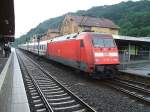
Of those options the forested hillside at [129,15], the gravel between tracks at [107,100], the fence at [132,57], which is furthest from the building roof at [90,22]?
the gravel between tracks at [107,100]

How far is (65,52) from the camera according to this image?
2152 cm

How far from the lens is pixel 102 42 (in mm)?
16750

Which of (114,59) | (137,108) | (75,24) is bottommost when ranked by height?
(137,108)

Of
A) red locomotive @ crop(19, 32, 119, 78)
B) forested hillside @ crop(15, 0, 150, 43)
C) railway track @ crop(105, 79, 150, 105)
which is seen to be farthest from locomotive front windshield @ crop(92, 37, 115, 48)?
forested hillside @ crop(15, 0, 150, 43)

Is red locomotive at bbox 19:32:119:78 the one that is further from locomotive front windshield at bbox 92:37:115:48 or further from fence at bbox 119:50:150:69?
fence at bbox 119:50:150:69

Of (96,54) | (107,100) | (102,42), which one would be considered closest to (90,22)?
(102,42)

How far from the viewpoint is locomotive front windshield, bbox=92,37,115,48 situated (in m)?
16.4

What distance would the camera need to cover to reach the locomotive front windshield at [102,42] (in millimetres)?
16438

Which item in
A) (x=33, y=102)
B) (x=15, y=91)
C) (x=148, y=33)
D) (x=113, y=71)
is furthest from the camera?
(x=148, y=33)

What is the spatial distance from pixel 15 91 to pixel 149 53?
68.0 ft

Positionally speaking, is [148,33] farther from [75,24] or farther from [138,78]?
[138,78]

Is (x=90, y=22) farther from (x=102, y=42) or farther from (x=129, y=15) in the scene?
(x=102, y=42)

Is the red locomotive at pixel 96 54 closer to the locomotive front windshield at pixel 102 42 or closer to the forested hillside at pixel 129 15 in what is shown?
the locomotive front windshield at pixel 102 42

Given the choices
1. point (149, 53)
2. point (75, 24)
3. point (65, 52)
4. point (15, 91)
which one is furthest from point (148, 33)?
point (15, 91)
